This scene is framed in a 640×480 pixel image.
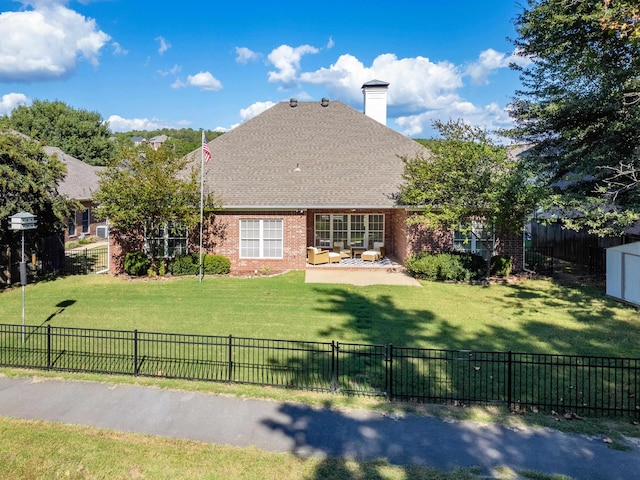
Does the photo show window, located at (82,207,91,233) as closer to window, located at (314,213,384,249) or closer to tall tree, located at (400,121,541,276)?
window, located at (314,213,384,249)

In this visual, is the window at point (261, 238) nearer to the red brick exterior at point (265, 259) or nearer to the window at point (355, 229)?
the red brick exterior at point (265, 259)

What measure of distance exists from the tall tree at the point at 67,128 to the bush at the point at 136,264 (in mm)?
35751

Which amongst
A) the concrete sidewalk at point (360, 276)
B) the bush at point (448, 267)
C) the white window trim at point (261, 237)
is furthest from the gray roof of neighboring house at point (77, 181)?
the bush at point (448, 267)

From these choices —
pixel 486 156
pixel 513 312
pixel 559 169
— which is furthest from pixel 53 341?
pixel 559 169

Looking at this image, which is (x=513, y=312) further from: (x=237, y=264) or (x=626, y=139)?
(x=237, y=264)

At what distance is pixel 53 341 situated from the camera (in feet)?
36.1

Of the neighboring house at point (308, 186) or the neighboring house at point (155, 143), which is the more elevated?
the neighboring house at point (155, 143)

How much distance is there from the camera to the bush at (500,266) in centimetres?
1911

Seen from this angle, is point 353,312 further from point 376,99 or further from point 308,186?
point 376,99

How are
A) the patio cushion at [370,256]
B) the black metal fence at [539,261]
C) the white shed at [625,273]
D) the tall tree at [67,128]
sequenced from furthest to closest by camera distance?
the tall tree at [67,128] < the patio cushion at [370,256] < the black metal fence at [539,261] < the white shed at [625,273]

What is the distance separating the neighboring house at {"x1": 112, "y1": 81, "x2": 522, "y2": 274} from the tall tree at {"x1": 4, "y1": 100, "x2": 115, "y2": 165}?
3335cm

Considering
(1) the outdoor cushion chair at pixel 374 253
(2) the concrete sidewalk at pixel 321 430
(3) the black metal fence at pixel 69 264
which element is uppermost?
(1) the outdoor cushion chair at pixel 374 253

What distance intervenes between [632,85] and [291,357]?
14.1m

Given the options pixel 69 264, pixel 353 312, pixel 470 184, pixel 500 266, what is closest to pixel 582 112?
pixel 470 184
